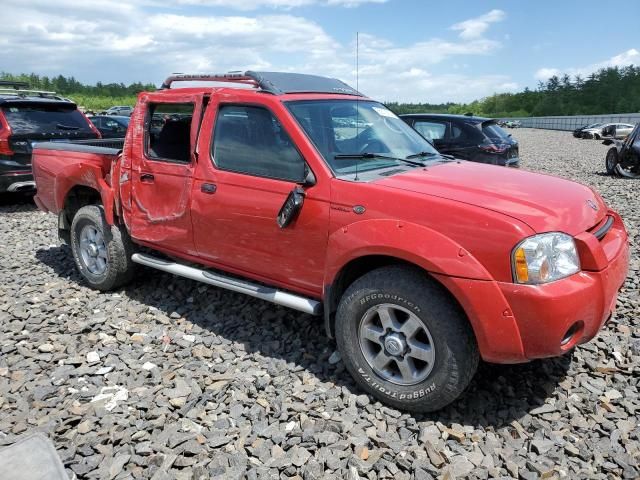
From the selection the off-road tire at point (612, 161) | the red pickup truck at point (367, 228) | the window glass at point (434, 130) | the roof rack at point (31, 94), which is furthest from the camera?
the off-road tire at point (612, 161)

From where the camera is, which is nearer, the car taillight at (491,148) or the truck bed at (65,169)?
the truck bed at (65,169)

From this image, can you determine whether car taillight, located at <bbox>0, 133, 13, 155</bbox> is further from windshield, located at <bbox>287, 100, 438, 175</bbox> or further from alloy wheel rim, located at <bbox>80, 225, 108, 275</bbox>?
windshield, located at <bbox>287, 100, 438, 175</bbox>

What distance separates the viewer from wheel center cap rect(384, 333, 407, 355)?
10.2 feet

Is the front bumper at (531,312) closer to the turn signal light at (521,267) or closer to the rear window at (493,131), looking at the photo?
the turn signal light at (521,267)

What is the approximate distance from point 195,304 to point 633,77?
100m

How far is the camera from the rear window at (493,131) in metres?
10.5

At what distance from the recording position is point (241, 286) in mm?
3908

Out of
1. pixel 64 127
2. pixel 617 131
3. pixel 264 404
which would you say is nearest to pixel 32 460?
pixel 264 404

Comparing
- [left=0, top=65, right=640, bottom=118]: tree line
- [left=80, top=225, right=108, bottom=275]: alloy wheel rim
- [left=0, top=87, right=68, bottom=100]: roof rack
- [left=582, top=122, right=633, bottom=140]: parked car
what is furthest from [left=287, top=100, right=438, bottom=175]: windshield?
[left=0, top=65, right=640, bottom=118]: tree line

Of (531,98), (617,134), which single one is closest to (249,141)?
(617,134)

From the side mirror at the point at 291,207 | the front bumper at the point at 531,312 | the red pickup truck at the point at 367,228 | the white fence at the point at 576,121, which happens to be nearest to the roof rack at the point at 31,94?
the red pickup truck at the point at 367,228

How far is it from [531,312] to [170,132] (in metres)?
3.18

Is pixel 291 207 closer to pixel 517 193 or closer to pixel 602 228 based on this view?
pixel 517 193

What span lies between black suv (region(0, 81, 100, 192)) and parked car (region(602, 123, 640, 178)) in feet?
40.5
